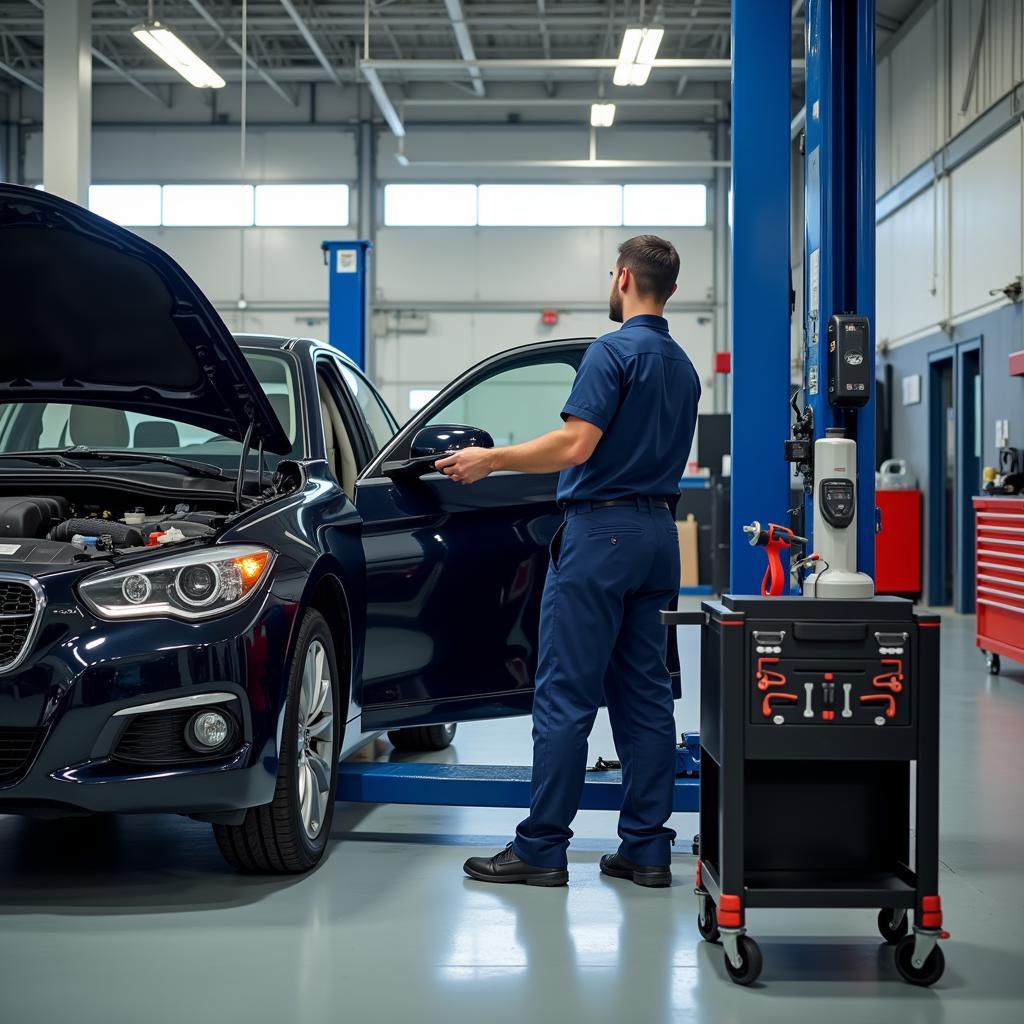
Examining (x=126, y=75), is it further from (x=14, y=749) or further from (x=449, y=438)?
(x=14, y=749)

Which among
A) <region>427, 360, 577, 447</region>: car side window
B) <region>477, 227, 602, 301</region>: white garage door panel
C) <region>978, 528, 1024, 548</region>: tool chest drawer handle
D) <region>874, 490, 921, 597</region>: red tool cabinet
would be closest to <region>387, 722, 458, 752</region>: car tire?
<region>978, 528, 1024, 548</region>: tool chest drawer handle

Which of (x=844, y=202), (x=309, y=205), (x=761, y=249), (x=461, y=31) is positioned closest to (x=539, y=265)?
(x=309, y=205)

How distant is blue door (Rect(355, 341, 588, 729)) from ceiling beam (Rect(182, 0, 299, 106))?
10714mm

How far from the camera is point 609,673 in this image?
3289mm

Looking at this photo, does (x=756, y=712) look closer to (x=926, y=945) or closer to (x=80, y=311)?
(x=926, y=945)

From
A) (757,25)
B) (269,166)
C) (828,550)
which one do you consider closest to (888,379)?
(269,166)

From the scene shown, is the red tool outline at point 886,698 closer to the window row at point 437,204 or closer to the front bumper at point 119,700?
the front bumper at point 119,700

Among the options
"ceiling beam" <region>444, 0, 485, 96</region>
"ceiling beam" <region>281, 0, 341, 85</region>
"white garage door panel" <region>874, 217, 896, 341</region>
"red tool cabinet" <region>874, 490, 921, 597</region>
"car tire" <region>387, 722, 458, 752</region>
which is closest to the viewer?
"car tire" <region>387, 722, 458, 752</region>

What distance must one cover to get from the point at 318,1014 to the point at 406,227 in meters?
16.4

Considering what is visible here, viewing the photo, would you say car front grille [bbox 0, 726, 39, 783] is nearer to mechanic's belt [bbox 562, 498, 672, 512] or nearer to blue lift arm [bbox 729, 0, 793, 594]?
mechanic's belt [bbox 562, 498, 672, 512]

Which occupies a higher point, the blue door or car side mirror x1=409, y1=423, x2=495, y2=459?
car side mirror x1=409, y1=423, x2=495, y2=459

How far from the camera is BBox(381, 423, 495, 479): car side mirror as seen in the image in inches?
131

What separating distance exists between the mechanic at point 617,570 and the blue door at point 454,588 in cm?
43

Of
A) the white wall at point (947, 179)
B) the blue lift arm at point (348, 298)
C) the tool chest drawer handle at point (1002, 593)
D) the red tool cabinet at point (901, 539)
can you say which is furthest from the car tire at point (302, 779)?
the red tool cabinet at point (901, 539)
